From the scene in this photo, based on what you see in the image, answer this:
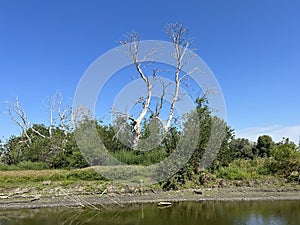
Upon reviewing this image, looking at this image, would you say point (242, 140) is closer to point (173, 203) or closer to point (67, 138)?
point (67, 138)

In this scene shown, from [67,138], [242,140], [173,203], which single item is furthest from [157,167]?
[242,140]

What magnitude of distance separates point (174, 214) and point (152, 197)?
360 cm

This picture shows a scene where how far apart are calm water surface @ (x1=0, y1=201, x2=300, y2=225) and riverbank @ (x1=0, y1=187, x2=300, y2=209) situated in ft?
2.88

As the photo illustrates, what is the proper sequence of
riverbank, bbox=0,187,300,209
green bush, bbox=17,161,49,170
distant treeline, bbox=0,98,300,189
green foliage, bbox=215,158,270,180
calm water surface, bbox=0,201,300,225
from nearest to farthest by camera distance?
calm water surface, bbox=0,201,300,225, riverbank, bbox=0,187,300,209, distant treeline, bbox=0,98,300,189, green foliage, bbox=215,158,270,180, green bush, bbox=17,161,49,170

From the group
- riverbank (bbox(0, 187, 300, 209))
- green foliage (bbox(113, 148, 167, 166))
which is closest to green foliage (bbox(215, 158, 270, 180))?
riverbank (bbox(0, 187, 300, 209))

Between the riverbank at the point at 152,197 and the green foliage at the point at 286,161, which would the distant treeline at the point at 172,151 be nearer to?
the green foliage at the point at 286,161

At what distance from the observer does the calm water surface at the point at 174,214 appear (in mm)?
10312

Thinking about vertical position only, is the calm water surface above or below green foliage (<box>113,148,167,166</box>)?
below

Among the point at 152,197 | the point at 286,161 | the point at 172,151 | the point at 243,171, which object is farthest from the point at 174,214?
the point at 286,161

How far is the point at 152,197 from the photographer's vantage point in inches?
592

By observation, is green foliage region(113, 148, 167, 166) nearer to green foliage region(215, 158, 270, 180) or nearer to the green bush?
green foliage region(215, 158, 270, 180)

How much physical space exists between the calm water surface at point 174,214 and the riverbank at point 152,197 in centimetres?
88

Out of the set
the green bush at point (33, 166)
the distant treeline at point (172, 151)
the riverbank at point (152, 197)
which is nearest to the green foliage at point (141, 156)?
the distant treeline at point (172, 151)

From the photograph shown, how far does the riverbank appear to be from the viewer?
559 inches
